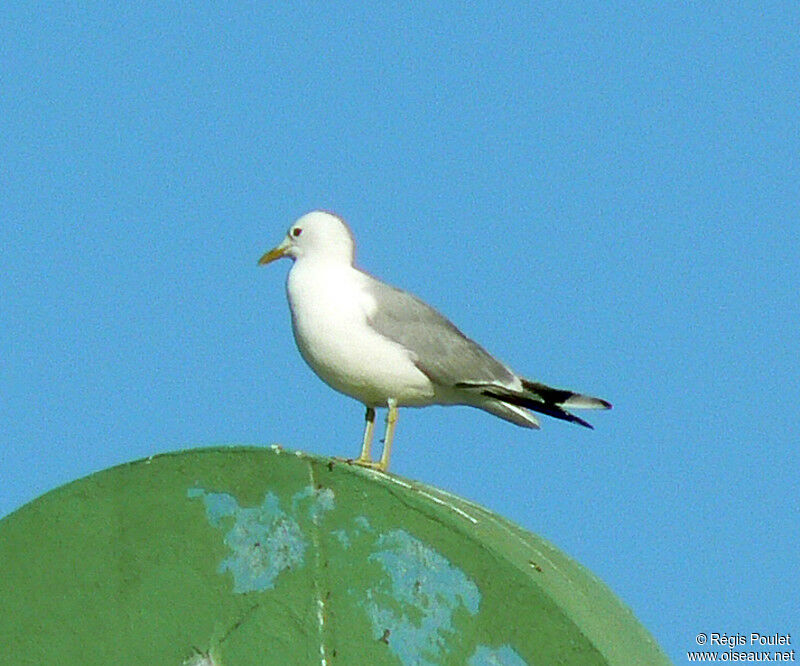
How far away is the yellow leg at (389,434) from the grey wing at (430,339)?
8.8 inches

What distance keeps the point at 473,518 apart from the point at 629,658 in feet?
2.57

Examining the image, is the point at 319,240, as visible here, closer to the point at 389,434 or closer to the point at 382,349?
the point at 382,349

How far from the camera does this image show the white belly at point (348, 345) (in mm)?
8227

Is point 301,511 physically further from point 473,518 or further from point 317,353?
point 317,353

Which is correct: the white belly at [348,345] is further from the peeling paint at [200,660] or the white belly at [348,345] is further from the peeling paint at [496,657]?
the peeling paint at [496,657]

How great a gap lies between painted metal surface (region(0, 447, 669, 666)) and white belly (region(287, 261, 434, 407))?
1303 millimetres

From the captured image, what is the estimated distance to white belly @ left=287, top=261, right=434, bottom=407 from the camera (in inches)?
324

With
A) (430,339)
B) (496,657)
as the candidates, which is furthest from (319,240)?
(496,657)

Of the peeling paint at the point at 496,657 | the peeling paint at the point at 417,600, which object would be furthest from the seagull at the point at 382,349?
the peeling paint at the point at 496,657

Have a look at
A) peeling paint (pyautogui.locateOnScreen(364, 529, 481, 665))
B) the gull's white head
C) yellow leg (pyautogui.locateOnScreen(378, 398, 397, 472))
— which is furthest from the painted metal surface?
the gull's white head

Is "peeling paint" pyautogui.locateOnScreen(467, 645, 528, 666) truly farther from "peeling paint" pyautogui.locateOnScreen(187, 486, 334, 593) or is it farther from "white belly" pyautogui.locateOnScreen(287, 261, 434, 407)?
"white belly" pyautogui.locateOnScreen(287, 261, 434, 407)

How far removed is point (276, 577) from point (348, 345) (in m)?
1.82

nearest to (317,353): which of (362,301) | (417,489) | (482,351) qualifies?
(362,301)

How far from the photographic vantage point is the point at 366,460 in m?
8.24
